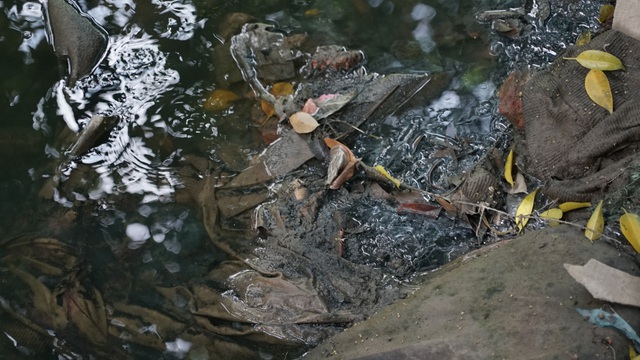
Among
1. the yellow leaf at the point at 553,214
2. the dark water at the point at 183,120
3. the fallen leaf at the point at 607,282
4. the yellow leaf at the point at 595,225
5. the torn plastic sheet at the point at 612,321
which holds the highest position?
the fallen leaf at the point at 607,282

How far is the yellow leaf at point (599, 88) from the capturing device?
2.98 metres

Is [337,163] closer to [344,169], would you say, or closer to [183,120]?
[344,169]

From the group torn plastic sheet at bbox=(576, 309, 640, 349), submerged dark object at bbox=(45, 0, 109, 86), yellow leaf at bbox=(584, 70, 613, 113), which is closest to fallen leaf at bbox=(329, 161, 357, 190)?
yellow leaf at bbox=(584, 70, 613, 113)

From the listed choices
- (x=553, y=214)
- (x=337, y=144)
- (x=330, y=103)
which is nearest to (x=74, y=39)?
(x=330, y=103)

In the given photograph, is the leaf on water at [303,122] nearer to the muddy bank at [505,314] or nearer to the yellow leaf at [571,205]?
the muddy bank at [505,314]

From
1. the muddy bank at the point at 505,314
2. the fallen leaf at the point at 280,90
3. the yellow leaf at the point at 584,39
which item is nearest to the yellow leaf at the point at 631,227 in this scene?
the muddy bank at the point at 505,314

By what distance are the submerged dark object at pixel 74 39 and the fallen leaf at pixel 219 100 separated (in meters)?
0.83

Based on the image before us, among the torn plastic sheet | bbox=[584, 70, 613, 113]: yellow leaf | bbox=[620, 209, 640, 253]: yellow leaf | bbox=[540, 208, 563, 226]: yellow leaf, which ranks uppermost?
bbox=[584, 70, 613, 113]: yellow leaf

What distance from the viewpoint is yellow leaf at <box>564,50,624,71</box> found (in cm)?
300

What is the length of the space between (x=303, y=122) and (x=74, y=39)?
1669mm

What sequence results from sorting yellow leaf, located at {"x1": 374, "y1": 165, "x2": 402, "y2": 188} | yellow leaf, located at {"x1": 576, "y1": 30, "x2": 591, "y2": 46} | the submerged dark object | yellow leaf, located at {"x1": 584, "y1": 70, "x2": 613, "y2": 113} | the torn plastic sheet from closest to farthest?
the torn plastic sheet
yellow leaf, located at {"x1": 584, "y1": 70, "x2": 613, "y2": 113}
yellow leaf, located at {"x1": 374, "y1": 165, "x2": 402, "y2": 188}
yellow leaf, located at {"x1": 576, "y1": 30, "x2": 591, "y2": 46}
the submerged dark object

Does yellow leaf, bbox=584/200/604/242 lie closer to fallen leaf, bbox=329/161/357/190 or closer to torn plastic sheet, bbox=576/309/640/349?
torn plastic sheet, bbox=576/309/640/349

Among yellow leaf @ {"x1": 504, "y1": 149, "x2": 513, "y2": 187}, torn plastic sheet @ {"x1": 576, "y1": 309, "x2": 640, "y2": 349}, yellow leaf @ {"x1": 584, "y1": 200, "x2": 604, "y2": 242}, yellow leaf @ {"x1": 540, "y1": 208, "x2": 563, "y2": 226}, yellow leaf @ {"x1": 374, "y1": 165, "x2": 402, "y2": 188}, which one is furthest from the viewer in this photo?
yellow leaf @ {"x1": 374, "y1": 165, "x2": 402, "y2": 188}

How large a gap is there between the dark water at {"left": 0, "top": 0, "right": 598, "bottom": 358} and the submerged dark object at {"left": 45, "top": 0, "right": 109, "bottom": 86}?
6 centimetres
